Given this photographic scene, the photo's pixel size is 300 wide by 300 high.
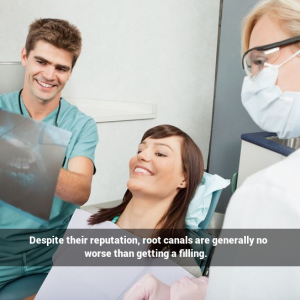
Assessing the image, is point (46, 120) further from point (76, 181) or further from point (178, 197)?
point (178, 197)

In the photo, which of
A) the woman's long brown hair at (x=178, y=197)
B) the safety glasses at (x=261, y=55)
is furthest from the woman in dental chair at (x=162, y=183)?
the safety glasses at (x=261, y=55)

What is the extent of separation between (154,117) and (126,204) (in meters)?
1.04

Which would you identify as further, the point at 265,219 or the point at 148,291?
the point at 148,291

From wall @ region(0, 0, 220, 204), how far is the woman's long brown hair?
0.90 meters

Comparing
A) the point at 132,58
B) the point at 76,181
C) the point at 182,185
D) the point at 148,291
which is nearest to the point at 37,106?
the point at 76,181

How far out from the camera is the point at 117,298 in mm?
999

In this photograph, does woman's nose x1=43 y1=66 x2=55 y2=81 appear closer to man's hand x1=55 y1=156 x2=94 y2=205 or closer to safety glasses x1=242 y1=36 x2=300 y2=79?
man's hand x1=55 y1=156 x2=94 y2=205

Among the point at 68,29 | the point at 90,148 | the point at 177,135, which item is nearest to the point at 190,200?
the point at 177,135

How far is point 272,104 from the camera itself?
1.08 meters

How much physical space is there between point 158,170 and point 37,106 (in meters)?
0.53

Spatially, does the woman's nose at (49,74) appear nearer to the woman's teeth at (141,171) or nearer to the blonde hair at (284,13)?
the woman's teeth at (141,171)

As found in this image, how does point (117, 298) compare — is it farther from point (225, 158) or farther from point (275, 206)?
point (225, 158)

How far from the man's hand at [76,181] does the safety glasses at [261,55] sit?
59 centimetres

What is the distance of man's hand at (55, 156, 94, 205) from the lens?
3.76 feet
